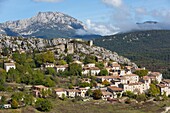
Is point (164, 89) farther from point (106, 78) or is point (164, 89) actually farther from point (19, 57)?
point (19, 57)

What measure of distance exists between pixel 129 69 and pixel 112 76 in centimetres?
Result: 1001

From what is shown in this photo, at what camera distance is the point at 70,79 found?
284ft

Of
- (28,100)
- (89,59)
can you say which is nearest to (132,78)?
(89,59)

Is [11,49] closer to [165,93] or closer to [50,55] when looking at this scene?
[50,55]

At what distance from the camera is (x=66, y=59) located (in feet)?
331

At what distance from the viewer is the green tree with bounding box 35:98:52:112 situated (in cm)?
6569

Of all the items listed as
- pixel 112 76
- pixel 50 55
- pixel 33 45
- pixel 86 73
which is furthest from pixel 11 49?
pixel 112 76

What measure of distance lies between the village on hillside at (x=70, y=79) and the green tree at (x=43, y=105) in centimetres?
153

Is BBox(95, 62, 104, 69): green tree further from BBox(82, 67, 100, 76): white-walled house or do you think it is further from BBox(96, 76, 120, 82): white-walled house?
BBox(96, 76, 120, 82): white-walled house

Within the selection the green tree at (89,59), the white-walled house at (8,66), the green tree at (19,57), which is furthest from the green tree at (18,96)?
the green tree at (89,59)

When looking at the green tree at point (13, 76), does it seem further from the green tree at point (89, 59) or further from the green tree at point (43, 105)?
the green tree at point (89, 59)

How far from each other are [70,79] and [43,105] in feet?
70.8

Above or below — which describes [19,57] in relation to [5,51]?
below

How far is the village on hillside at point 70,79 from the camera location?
75.1 meters
